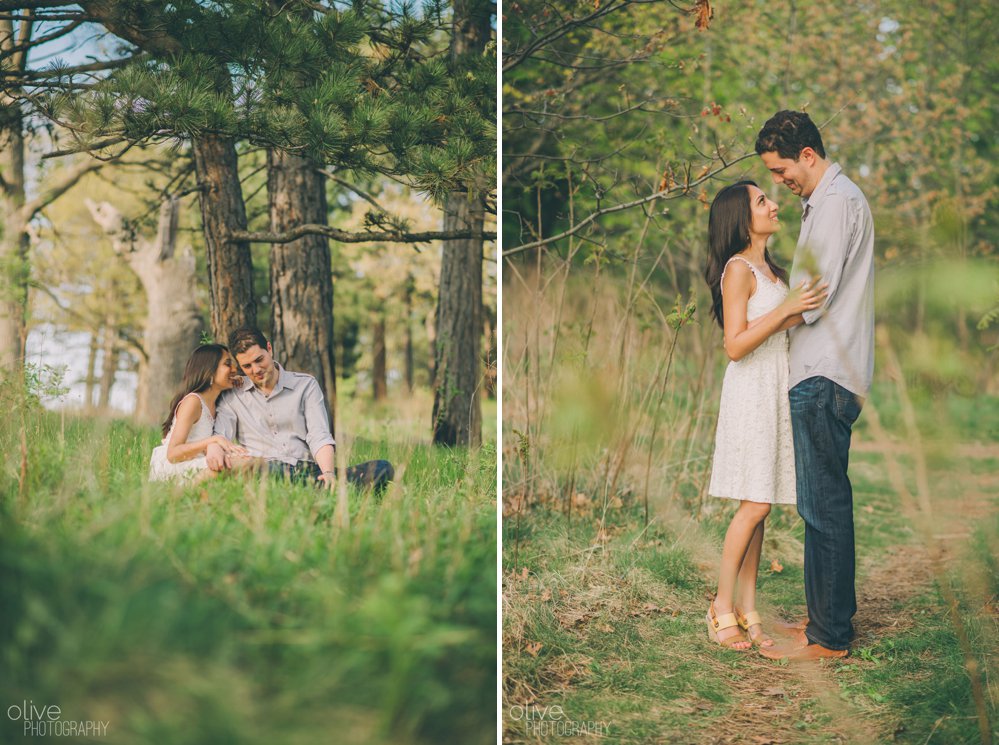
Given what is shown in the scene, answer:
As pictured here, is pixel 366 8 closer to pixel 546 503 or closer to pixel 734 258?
pixel 734 258

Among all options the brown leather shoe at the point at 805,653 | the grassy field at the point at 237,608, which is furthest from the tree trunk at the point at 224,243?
the brown leather shoe at the point at 805,653

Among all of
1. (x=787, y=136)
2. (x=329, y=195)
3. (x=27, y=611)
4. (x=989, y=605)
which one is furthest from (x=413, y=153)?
(x=989, y=605)

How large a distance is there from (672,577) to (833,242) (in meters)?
1.56

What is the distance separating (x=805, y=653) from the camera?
10.0ft

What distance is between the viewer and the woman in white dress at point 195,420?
9.49 ft

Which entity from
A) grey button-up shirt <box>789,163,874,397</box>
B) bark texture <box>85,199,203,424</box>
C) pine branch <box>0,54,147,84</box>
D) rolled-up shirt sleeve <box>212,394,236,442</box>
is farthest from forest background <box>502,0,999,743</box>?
pine branch <box>0,54,147,84</box>

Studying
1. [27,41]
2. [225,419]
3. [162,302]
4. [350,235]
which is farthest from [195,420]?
[27,41]

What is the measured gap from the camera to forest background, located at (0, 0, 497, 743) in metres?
Answer: 2.18

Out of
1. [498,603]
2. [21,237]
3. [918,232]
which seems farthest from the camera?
[21,237]

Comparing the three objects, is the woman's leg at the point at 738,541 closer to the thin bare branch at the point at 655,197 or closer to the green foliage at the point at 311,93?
the thin bare branch at the point at 655,197

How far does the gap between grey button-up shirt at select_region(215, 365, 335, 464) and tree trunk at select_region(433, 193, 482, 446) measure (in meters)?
0.44

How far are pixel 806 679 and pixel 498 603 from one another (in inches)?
47.1

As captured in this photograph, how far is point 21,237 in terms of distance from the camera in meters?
3.13

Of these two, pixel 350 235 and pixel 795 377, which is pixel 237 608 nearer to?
pixel 350 235
